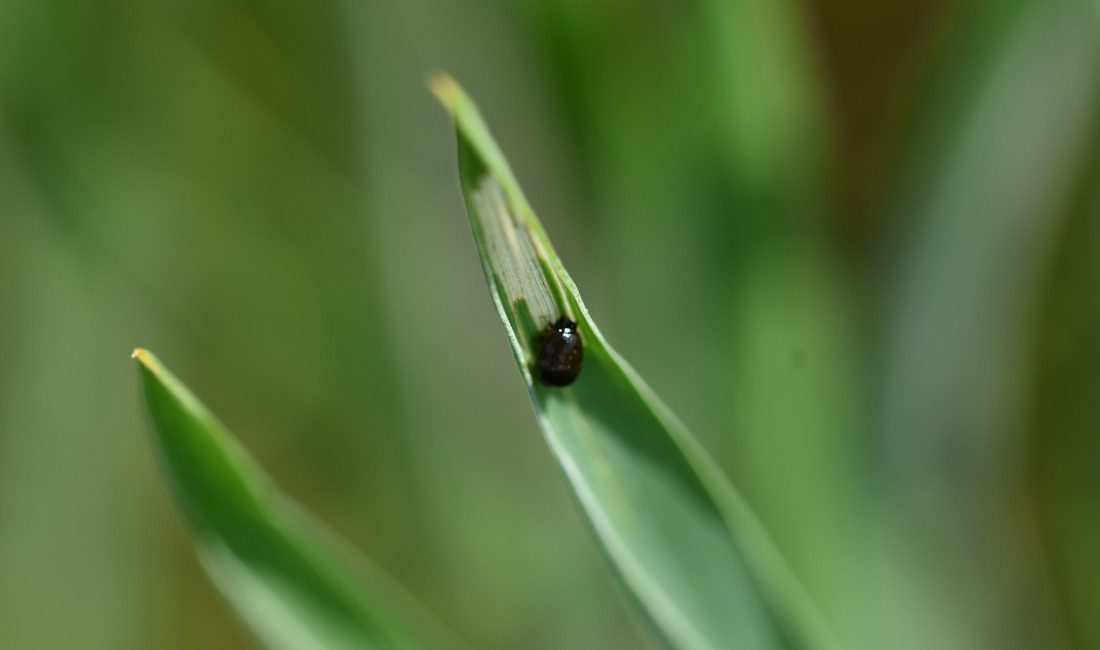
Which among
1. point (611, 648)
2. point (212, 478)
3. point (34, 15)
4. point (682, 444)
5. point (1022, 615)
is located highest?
point (34, 15)

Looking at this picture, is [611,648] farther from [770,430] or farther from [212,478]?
[212,478]

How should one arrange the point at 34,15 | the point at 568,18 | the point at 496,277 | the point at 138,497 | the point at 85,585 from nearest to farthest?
the point at 496,277 → the point at 568,18 → the point at 34,15 → the point at 85,585 → the point at 138,497

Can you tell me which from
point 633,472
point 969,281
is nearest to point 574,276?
point 969,281

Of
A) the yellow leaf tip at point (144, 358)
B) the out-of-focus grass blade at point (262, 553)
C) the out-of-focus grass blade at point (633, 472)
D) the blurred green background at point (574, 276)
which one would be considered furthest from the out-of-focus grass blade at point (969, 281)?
the yellow leaf tip at point (144, 358)

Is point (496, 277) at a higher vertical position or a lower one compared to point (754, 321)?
higher

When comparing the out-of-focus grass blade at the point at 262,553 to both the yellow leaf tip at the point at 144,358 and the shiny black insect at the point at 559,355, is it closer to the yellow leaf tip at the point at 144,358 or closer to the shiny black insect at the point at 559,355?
the yellow leaf tip at the point at 144,358

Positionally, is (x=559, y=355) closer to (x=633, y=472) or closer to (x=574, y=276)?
(x=633, y=472)

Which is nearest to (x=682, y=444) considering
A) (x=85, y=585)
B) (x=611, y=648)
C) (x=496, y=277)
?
(x=496, y=277)
